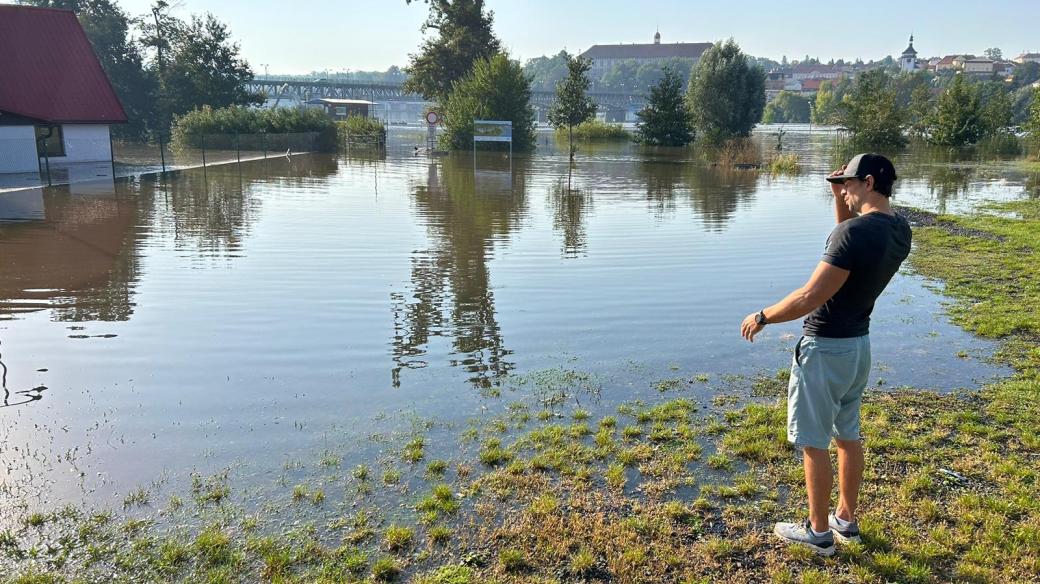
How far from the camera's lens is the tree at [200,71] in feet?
175

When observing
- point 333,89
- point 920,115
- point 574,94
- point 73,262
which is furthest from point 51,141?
point 333,89

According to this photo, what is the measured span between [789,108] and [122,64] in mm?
143638

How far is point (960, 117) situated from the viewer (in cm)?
4622

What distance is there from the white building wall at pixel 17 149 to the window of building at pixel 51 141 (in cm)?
248

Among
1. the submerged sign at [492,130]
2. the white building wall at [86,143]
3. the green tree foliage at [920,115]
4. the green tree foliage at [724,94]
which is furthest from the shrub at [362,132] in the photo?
the green tree foliage at [920,115]

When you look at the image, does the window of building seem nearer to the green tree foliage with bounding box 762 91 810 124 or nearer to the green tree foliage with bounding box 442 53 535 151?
the green tree foliage with bounding box 442 53 535 151

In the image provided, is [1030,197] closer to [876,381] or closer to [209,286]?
[876,381]

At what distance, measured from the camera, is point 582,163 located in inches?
1539

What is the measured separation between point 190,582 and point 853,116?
54289mm

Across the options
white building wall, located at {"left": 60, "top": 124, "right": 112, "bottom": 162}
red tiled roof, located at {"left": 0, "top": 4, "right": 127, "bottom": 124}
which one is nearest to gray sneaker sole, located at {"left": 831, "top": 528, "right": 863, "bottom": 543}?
red tiled roof, located at {"left": 0, "top": 4, "right": 127, "bottom": 124}

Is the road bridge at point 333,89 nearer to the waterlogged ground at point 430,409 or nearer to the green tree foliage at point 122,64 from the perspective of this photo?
the green tree foliage at point 122,64

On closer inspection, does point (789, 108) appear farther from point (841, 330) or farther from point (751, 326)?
point (841, 330)

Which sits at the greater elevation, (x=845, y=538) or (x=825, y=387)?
(x=825, y=387)

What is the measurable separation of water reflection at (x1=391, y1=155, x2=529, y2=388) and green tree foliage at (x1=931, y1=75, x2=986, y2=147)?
37.2m
